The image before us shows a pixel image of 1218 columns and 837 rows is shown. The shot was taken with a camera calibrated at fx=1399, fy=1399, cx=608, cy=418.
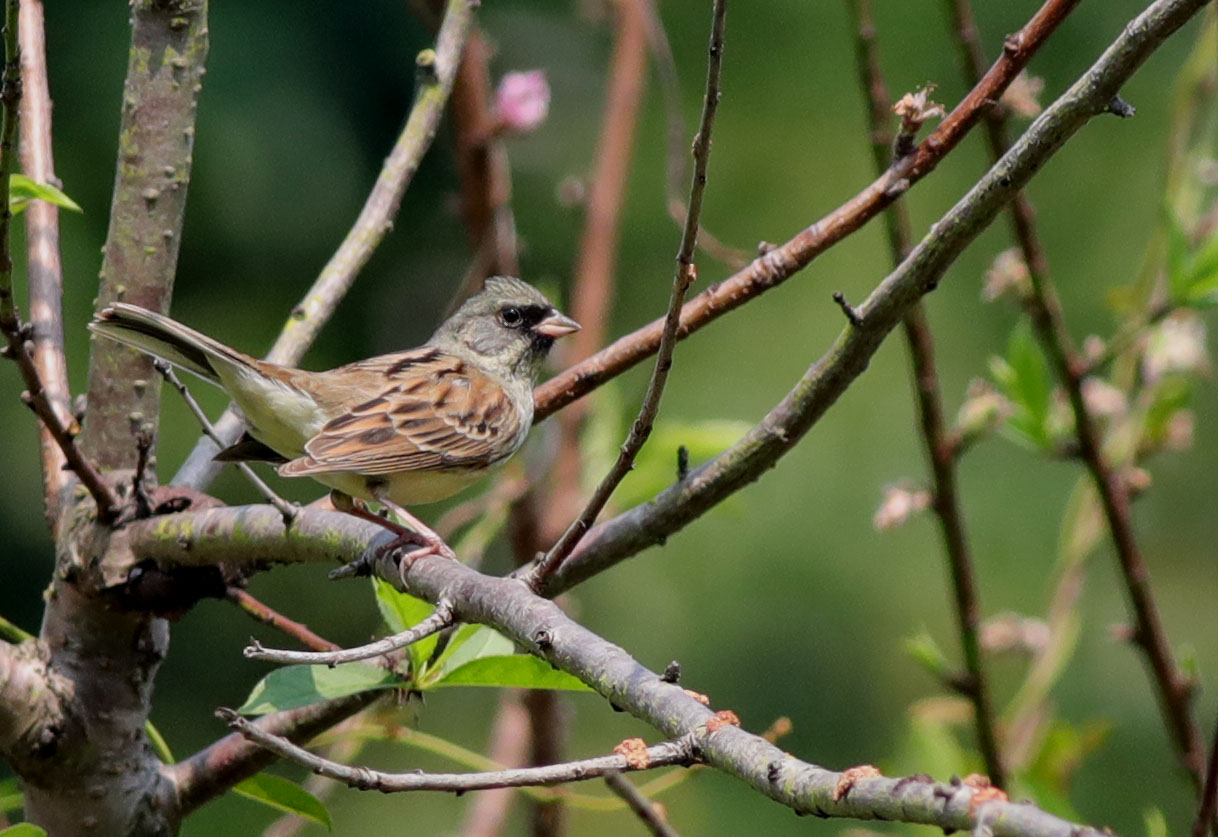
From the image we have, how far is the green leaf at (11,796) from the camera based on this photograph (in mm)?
2268

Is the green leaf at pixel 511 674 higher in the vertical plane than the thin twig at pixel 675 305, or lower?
lower

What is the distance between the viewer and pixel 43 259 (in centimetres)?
262

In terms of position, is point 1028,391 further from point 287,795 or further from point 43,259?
point 43,259

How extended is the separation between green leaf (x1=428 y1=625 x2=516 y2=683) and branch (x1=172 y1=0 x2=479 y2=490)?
0.71 meters

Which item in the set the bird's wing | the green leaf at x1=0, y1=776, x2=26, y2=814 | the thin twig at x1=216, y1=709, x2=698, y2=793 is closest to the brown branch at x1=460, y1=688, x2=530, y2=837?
the bird's wing

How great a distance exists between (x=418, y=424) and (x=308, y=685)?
1.39 meters

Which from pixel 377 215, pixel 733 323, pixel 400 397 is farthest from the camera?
pixel 733 323

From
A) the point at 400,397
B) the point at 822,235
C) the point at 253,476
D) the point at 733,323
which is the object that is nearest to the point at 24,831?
the point at 253,476

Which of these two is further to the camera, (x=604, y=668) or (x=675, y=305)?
(x=675, y=305)

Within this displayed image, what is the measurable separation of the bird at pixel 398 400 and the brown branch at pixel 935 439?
0.81 meters

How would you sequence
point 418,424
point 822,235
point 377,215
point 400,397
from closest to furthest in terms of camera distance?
1. point 822,235
2. point 377,215
3. point 418,424
4. point 400,397

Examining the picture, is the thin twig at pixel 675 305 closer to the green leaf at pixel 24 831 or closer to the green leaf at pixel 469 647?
the green leaf at pixel 469 647

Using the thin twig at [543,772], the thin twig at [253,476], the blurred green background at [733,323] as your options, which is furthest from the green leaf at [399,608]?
the blurred green background at [733,323]

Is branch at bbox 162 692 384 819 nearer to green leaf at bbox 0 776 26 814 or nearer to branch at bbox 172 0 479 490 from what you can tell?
green leaf at bbox 0 776 26 814
